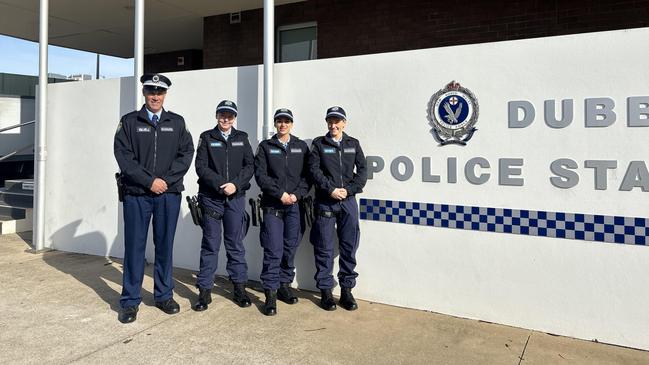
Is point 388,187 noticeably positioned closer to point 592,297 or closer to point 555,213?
point 555,213

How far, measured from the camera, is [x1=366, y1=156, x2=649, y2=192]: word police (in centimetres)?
350

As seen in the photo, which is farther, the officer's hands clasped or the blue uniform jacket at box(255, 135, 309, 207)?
the blue uniform jacket at box(255, 135, 309, 207)

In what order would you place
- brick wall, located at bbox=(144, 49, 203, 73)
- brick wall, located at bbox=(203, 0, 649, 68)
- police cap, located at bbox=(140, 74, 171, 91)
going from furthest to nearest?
brick wall, located at bbox=(144, 49, 203, 73) < brick wall, located at bbox=(203, 0, 649, 68) < police cap, located at bbox=(140, 74, 171, 91)

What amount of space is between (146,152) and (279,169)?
1.14 metres

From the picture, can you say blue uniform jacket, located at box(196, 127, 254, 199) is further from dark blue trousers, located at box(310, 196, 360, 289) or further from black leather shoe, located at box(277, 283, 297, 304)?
black leather shoe, located at box(277, 283, 297, 304)

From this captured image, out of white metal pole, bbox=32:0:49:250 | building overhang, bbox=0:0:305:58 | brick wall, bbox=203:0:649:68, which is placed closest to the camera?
brick wall, bbox=203:0:649:68

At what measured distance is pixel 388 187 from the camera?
4.44 m

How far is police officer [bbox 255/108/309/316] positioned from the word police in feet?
2.32

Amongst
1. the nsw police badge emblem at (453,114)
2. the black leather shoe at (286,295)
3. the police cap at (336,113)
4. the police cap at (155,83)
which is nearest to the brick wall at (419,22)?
the nsw police badge emblem at (453,114)

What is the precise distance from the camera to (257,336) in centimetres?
368

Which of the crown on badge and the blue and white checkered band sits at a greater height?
the crown on badge

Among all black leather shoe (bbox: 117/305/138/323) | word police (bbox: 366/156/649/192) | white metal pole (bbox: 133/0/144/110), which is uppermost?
white metal pole (bbox: 133/0/144/110)

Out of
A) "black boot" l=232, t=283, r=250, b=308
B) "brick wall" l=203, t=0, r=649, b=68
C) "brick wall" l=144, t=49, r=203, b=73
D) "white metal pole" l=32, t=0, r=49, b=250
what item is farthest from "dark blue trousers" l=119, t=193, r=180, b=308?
"brick wall" l=144, t=49, r=203, b=73

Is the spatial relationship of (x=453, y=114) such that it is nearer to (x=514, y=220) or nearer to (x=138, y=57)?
(x=514, y=220)
